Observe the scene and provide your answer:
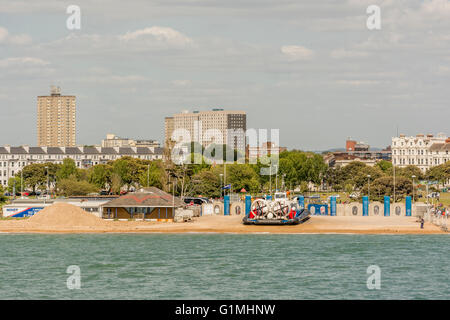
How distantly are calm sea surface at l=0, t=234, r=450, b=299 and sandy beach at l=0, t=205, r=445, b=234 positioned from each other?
6.11 feet

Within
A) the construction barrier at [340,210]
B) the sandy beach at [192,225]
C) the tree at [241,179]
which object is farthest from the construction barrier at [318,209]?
the tree at [241,179]

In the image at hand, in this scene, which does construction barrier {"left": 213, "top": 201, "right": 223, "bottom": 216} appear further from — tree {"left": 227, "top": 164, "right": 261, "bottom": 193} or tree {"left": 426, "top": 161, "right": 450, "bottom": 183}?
tree {"left": 426, "top": 161, "right": 450, "bottom": 183}

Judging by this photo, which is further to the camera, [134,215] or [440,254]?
[134,215]

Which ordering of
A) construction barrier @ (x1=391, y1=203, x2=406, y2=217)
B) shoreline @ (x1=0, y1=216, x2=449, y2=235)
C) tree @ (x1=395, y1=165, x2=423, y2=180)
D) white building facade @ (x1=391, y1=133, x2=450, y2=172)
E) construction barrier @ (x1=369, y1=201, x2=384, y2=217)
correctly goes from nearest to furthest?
shoreline @ (x1=0, y1=216, x2=449, y2=235) < construction barrier @ (x1=391, y1=203, x2=406, y2=217) < construction barrier @ (x1=369, y1=201, x2=384, y2=217) < tree @ (x1=395, y1=165, x2=423, y2=180) < white building facade @ (x1=391, y1=133, x2=450, y2=172)

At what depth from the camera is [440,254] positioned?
61250mm

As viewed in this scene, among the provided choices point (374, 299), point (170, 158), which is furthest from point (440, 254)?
point (170, 158)

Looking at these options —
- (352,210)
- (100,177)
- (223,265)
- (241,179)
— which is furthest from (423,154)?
(223,265)

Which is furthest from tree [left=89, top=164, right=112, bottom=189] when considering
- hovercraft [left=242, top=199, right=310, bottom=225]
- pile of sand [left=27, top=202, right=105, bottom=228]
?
hovercraft [left=242, top=199, right=310, bottom=225]

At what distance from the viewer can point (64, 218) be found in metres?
81.2

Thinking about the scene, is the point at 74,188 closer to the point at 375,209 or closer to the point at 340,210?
the point at 340,210

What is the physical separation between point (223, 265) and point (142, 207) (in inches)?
1060

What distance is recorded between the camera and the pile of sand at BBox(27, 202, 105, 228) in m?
80.1
